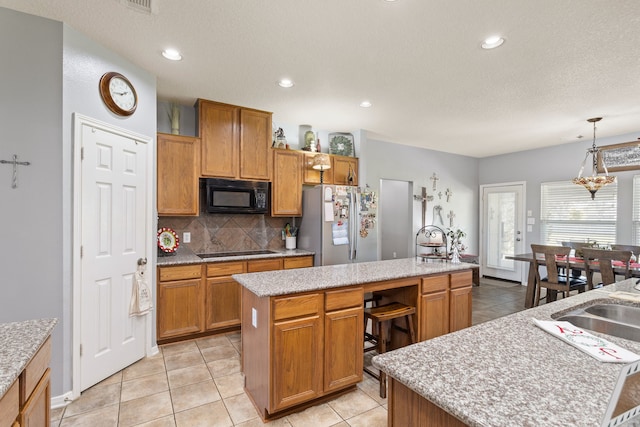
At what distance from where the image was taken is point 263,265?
3604 mm

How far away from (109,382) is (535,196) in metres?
Answer: 6.95

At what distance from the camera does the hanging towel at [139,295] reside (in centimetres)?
271

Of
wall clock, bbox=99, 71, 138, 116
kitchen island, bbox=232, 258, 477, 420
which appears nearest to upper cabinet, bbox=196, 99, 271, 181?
wall clock, bbox=99, 71, 138, 116

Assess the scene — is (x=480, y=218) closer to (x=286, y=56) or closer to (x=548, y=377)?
(x=286, y=56)

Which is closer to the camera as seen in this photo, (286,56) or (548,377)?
(548,377)

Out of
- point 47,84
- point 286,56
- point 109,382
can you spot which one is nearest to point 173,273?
point 109,382

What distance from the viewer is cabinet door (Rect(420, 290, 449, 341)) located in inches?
105

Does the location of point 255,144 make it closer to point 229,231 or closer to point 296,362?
point 229,231

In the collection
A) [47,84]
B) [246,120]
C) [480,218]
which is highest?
[246,120]

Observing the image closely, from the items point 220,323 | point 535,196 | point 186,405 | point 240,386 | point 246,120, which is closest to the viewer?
point 186,405

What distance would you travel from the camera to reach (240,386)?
2.42 metres

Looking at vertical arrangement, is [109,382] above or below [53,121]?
below

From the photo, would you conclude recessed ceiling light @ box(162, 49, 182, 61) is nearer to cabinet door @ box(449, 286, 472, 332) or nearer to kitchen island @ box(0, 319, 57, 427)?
kitchen island @ box(0, 319, 57, 427)

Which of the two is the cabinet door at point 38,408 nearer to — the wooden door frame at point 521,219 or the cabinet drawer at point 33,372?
the cabinet drawer at point 33,372
